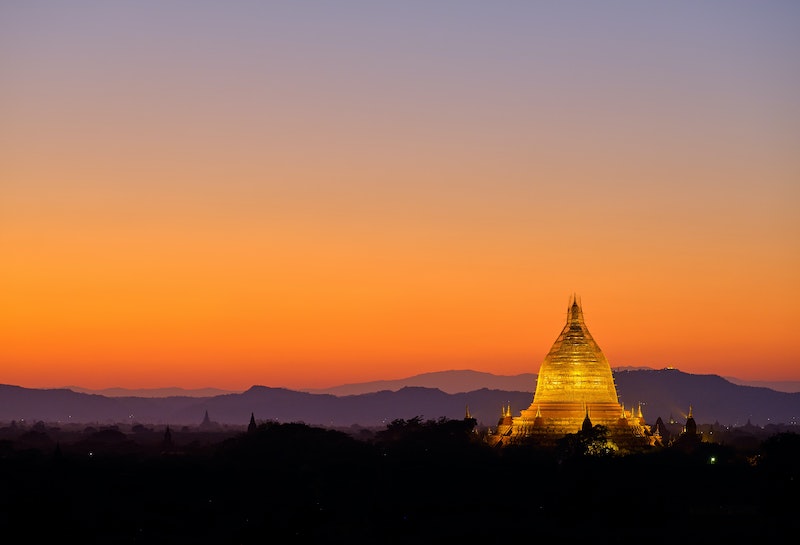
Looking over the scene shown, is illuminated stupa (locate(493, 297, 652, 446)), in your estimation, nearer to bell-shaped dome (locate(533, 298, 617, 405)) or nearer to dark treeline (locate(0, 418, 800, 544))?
bell-shaped dome (locate(533, 298, 617, 405))

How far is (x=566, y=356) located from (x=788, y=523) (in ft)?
172

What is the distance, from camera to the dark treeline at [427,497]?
9688 centimetres

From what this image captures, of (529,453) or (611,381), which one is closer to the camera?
(529,453)

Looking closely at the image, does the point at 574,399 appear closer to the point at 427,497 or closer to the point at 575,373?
the point at 575,373

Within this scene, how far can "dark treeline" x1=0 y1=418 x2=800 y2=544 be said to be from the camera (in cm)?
9688

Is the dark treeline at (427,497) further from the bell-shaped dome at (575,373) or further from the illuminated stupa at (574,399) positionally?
the bell-shaped dome at (575,373)

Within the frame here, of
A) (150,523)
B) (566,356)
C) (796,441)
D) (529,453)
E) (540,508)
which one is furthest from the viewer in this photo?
(566,356)

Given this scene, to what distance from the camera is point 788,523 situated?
10300 centimetres

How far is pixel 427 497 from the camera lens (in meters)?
115

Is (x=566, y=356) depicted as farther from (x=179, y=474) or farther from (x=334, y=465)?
(x=179, y=474)

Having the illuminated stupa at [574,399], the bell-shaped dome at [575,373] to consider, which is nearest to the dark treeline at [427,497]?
the illuminated stupa at [574,399]

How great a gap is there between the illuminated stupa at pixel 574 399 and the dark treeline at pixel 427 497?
4370mm

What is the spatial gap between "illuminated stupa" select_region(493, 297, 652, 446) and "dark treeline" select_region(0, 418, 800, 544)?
4370 mm

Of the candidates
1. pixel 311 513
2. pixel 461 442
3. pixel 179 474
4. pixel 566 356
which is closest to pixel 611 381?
pixel 566 356
